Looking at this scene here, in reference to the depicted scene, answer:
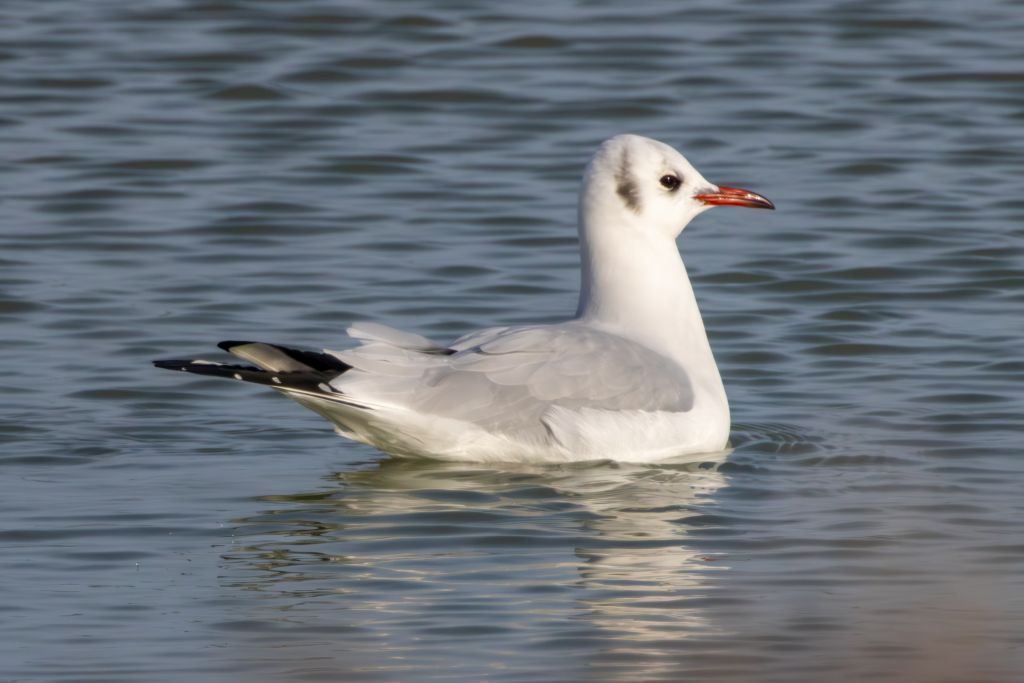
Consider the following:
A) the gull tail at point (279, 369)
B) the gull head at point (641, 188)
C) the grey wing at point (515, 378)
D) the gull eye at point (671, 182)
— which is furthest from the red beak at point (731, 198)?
the gull tail at point (279, 369)

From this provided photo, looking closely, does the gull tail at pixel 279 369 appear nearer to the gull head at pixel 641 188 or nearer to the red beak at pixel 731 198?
the gull head at pixel 641 188

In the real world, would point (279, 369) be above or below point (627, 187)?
below

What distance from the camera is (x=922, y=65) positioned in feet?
50.6

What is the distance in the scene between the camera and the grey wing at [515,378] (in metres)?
7.79

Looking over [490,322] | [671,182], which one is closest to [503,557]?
[671,182]

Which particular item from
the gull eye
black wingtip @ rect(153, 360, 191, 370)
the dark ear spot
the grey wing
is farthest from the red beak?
black wingtip @ rect(153, 360, 191, 370)

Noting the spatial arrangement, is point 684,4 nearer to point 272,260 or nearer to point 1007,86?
point 1007,86

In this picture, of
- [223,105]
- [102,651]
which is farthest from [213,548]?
[223,105]

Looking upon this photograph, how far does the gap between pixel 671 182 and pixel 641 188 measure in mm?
142

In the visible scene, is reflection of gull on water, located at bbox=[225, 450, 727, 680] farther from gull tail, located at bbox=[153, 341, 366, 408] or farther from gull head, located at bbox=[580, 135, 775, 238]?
gull head, located at bbox=[580, 135, 775, 238]

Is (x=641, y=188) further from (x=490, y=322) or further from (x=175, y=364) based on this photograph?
(x=175, y=364)

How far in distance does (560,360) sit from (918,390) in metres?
2.08

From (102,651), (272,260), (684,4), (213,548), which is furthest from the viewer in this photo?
(684,4)

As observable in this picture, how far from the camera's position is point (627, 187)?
849 cm
